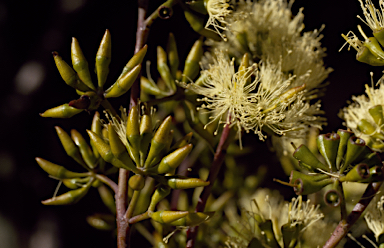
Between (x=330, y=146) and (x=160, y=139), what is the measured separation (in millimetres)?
207

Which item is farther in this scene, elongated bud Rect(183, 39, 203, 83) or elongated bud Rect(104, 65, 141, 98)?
elongated bud Rect(183, 39, 203, 83)

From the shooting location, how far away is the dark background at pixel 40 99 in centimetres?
99

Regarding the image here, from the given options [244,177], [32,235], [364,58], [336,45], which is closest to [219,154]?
[364,58]

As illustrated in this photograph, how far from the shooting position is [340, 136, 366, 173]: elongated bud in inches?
17.8

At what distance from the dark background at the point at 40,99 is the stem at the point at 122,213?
51cm

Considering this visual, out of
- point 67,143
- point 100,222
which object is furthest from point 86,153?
point 100,222

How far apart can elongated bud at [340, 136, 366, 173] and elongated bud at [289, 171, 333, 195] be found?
0.13 ft

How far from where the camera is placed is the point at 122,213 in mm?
557

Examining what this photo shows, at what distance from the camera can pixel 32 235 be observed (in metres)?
0.99

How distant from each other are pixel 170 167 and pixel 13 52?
2.57ft

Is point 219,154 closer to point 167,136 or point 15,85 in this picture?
point 167,136

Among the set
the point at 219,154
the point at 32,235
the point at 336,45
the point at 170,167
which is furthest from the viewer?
the point at 336,45

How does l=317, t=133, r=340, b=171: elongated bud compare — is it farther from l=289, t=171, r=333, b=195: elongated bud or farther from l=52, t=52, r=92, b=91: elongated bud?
l=52, t=52, r=92, b=91: elongated bud

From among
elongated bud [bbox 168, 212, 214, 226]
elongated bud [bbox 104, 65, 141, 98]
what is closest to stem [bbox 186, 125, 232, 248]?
elongated bud [bbox 168, 212, 214, 226]
